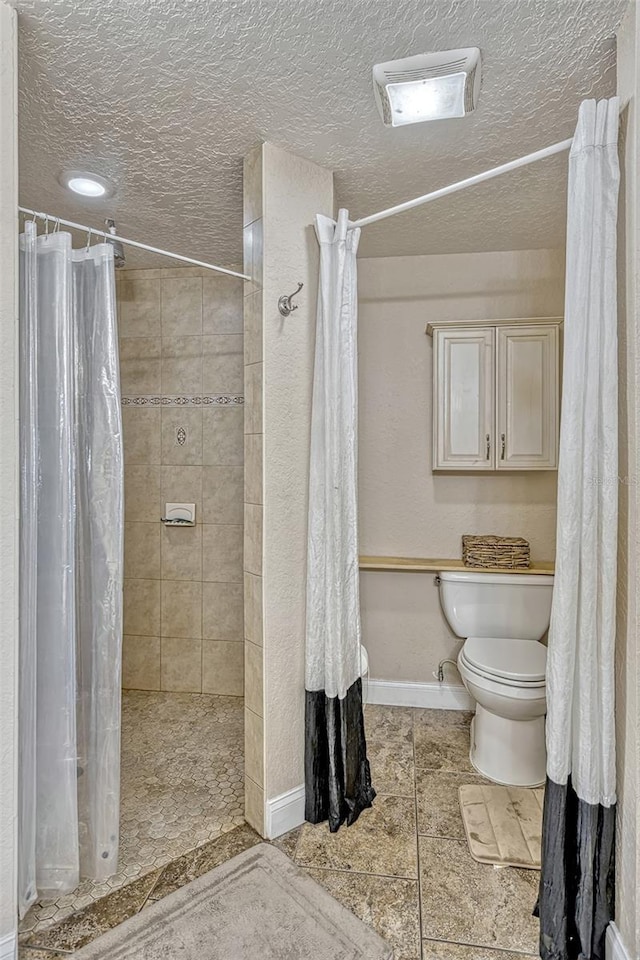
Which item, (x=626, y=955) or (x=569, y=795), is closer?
(x=626, y=955)

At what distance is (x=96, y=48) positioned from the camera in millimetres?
1374

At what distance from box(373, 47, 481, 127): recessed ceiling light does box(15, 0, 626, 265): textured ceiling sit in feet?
0.24

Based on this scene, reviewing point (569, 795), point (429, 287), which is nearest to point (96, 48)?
point (429, 287)

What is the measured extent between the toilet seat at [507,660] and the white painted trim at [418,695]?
1.55 ft

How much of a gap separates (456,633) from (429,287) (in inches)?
69.1

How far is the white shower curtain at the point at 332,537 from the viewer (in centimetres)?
180

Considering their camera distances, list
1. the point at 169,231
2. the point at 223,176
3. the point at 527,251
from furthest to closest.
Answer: the point at 527,251 → the point at 169,231 → the point at 223,176

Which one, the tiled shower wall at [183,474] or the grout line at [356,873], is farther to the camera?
the tiled shower wall at [183,474]

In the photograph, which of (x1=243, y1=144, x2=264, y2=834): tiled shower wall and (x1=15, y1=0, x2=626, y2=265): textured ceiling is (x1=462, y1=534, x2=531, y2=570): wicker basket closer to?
(x1=243, y1=144, x2=264, y2=834): tiled shower wall

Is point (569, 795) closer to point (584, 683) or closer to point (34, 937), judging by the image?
point (584, 683)

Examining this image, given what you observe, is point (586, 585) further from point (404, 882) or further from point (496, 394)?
point (496, 394)

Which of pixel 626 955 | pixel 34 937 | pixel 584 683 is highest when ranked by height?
pixel 584 683
